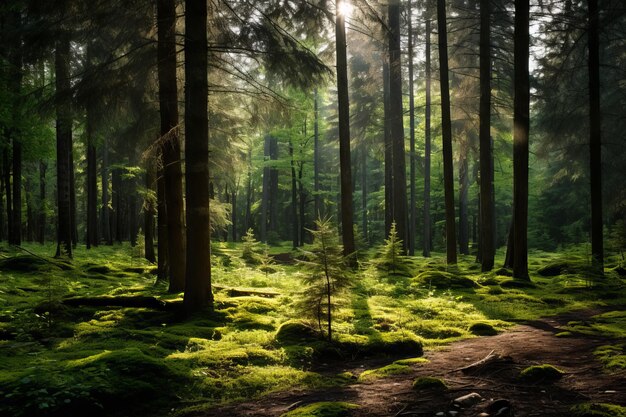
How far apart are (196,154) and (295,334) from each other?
3.77 meters

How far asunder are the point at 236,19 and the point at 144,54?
6.77 ft

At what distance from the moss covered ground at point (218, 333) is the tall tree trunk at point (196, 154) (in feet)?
2.25

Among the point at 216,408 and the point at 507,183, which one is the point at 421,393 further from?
the point at 507,183

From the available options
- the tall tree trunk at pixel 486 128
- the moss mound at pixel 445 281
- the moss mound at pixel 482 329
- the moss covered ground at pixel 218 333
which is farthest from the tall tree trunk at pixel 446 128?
the moss mound at pixel 482 329

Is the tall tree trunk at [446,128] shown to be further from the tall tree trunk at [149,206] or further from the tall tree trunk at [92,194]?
the tall tree trunk at [92,194]

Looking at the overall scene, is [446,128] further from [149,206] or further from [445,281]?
[149,206]

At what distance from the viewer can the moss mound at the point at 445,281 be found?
40.8ft

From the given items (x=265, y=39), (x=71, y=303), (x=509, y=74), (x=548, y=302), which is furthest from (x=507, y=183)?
(x=71, y=303)

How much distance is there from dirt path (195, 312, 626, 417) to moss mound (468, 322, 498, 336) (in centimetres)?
120

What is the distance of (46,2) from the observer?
8.25m

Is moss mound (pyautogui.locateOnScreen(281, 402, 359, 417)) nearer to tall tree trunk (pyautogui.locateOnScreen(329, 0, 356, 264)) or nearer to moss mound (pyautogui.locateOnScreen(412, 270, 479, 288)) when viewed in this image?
moss mound (pyautogui.locateOnScreen(412, 270, 479, 288))

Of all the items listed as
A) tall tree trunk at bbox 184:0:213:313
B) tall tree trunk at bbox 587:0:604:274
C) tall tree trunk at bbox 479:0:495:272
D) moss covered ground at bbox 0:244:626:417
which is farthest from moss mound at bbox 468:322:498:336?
tall tree trunk at bbox 587:0:604:274

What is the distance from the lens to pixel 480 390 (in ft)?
15.4

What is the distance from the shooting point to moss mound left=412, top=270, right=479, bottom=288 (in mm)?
12445
